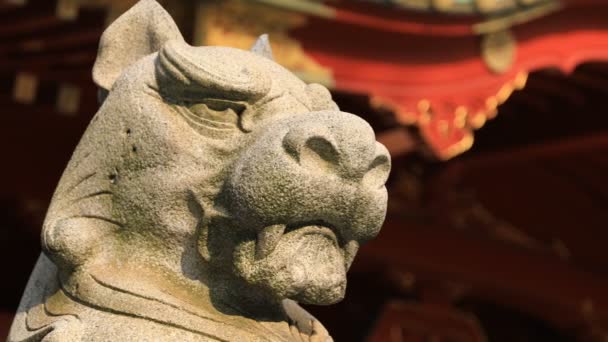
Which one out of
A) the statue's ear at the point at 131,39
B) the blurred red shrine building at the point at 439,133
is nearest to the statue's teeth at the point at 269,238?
the statue's ear at the point at 131,39

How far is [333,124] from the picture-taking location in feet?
5.47

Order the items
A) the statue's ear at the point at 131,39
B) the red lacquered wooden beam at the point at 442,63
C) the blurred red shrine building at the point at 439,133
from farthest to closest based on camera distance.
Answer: the red lacquered wooden beam at the point at 442,63
the blurred red shrine building at the point at 439,133
the statue's ear at the point at 131,39

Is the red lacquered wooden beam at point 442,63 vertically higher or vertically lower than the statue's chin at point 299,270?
lower

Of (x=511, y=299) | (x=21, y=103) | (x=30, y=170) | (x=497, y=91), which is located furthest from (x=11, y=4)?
(x=511, y=299)

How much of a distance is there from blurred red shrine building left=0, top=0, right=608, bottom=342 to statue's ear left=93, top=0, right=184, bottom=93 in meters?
1.60

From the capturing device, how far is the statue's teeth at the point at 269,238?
5.41 ft

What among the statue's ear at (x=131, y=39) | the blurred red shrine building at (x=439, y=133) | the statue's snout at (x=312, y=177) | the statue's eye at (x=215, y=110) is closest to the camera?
the statue's snout at (x=312, y=177)

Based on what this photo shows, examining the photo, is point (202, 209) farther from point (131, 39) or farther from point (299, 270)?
point (131, 39)

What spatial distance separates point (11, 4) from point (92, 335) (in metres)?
2.10

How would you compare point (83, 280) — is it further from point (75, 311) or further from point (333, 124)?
point (333, 124)

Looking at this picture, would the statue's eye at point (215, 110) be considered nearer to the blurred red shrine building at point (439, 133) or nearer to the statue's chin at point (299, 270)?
the statue's chin at point (299, 270)

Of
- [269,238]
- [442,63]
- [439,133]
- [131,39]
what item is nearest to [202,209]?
[269,238]

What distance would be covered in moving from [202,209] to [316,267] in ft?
0.56

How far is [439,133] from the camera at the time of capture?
13.6 ft
